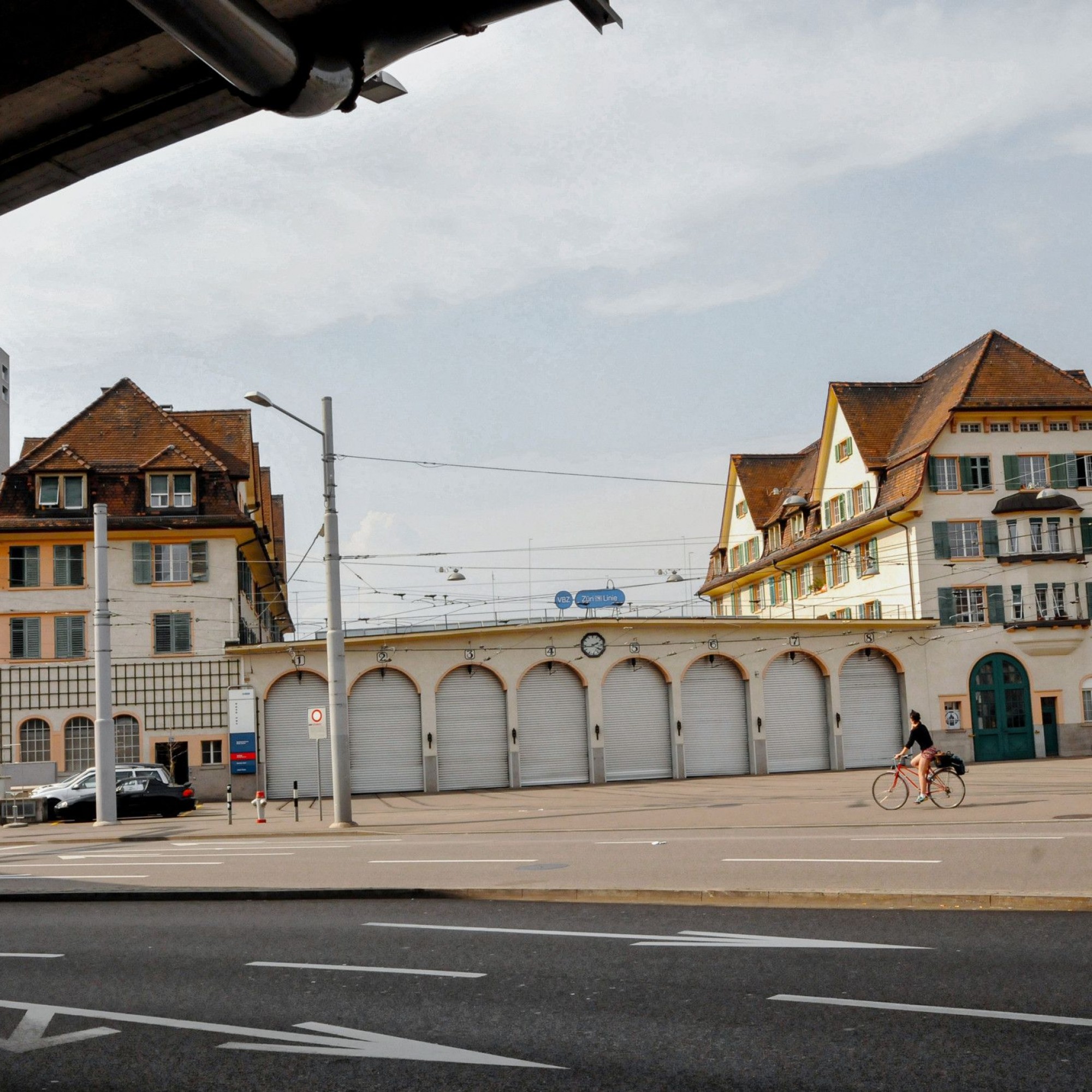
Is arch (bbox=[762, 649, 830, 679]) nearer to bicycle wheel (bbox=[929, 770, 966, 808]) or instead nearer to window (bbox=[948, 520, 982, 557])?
window (bbox=[948, 520, 982, 557])

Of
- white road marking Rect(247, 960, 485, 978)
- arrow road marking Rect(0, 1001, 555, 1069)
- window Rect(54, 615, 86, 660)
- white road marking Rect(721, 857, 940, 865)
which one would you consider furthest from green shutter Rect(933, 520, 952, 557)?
arrow road marking Rect(0, 1001, 555, 1069)

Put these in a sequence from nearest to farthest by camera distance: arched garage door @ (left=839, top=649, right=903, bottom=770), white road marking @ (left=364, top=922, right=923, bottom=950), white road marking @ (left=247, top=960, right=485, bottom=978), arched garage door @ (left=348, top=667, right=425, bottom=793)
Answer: white road marking @ (left=247, top=960, right=485, bottom=978) → white road marking @ (left=364, top=922, right=923, bottom=950) → arched garage door @ (left=348, top=667, right=425, bottom=793) → arched garage door @ (left=839, top=649, right=903, bottom=770)

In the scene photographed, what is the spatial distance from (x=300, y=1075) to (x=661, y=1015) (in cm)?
230

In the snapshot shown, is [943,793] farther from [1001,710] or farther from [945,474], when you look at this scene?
[945,474]

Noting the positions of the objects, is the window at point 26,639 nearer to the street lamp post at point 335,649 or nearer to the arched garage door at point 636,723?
the arched garage door at point 636,723

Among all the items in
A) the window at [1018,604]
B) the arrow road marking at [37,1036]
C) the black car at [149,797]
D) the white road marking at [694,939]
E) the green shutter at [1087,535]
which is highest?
the green shutter at [1087,535]

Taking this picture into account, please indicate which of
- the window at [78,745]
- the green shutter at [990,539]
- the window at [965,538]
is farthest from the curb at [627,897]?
the green shutter at [990,539]

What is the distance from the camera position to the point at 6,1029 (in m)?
8.72

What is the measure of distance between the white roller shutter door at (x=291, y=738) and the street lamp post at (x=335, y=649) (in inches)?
788

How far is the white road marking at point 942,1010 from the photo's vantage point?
759 cm

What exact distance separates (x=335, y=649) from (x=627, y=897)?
14.3 meters

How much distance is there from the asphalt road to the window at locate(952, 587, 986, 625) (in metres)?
42.3

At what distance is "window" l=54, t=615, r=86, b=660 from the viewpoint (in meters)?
48.5

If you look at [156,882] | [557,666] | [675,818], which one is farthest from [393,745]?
[156,882]
